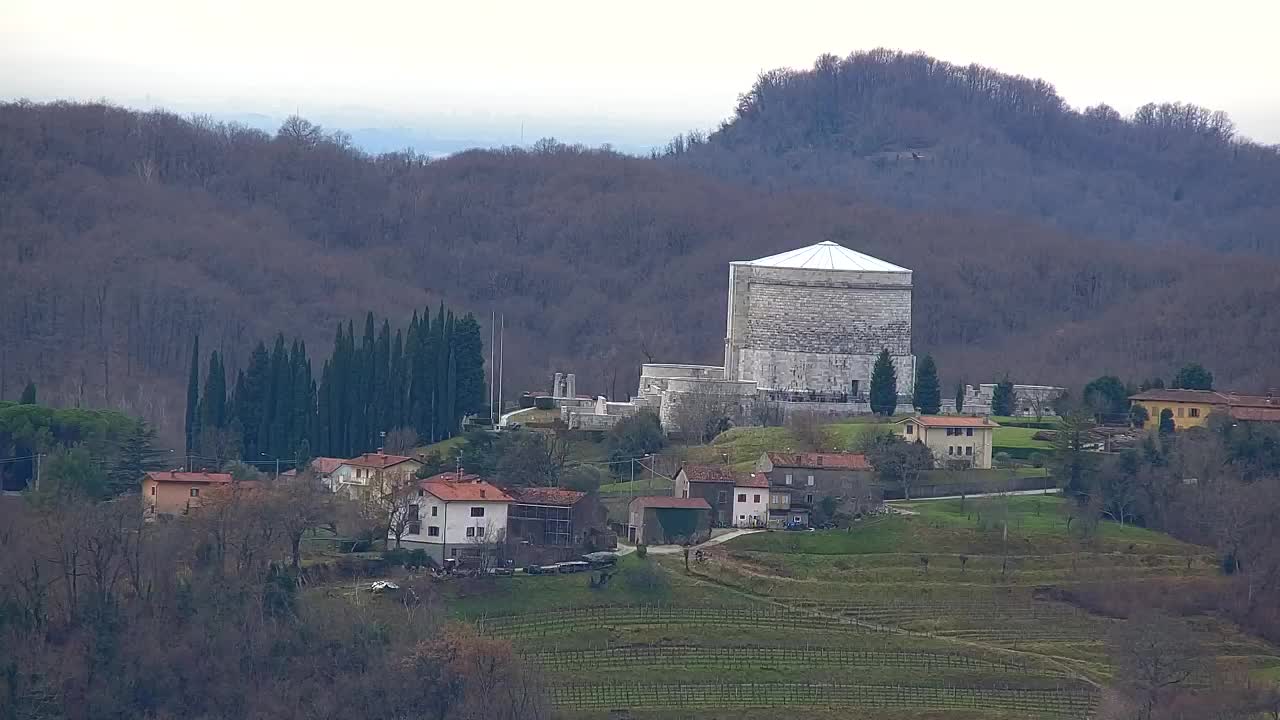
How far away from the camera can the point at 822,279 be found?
68.1 metres

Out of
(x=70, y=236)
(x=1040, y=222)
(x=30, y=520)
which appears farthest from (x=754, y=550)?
(x=1040, y=222)

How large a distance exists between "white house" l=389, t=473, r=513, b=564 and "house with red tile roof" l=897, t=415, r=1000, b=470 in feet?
36.2

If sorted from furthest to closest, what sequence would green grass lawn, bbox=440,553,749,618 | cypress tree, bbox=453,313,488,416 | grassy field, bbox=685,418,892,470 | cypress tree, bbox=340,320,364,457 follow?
cypress tree, bbox=453,313,488,416, cypress tree, bbox=340,320,364,457, grassy field, bbox=685,418,892,470, green grass lawn, bbox=440,553,749,618

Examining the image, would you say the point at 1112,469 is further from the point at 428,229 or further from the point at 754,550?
Answer: the point at 428,229

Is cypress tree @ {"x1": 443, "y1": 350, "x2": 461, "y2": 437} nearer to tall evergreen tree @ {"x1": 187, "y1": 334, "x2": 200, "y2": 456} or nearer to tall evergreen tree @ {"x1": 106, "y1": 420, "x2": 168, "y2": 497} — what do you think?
tall evergreen tree @ {"x1": 187, "y1": 334, "x2": 200, "y2": 456}

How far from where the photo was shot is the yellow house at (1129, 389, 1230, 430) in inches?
2434

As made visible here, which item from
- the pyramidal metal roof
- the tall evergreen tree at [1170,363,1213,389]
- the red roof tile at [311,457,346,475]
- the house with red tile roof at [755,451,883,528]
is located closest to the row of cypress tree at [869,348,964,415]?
the pyramidal metal roof

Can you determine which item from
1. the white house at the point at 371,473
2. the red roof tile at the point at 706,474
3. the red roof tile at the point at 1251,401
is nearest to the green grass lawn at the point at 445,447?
the white house at the point at 371,473

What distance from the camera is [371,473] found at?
2179 inches

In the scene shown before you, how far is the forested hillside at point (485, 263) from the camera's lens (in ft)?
265

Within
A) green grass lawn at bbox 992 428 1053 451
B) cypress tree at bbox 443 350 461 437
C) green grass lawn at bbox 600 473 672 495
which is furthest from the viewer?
cypress tree at bbox 443 350 461 437

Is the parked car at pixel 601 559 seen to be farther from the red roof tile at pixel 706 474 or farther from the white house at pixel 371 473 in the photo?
the white house at pixel 371 473

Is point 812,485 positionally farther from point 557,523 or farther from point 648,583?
point 648,583

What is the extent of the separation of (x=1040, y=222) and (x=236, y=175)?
3801 centimetres
